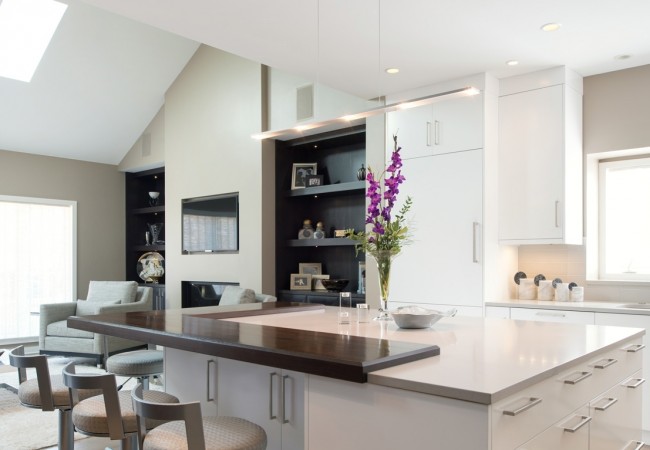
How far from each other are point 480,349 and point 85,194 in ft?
23.6

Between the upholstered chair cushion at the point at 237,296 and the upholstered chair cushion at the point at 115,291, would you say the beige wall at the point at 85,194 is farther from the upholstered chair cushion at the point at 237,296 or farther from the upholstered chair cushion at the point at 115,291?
the upholstered chair cushion at the point at 237,296

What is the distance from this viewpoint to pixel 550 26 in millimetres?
3533

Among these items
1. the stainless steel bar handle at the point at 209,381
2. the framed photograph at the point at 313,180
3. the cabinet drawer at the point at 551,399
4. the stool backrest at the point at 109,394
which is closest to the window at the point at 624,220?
the cabinet drawer at the point at 551,399

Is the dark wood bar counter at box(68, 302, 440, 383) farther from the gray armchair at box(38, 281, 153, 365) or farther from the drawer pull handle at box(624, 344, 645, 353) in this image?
the gray armchair at box(38, 281, 153, 365)

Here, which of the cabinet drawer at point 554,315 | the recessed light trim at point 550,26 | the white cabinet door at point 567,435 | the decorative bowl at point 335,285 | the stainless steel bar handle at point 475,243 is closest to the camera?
the white cabinet door at point 567,435

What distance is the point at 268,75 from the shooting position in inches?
240

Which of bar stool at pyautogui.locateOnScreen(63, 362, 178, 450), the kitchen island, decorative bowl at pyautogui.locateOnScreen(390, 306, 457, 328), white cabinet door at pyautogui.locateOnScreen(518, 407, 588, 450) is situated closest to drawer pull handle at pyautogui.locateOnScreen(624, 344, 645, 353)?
the kitchen island

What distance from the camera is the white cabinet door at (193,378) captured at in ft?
8.09

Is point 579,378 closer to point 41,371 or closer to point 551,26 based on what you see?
point 41,371

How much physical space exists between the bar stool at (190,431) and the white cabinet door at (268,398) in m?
0.23

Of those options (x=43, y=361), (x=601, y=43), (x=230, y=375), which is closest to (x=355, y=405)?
(x=230, y=375)

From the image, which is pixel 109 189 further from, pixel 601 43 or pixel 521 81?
pixel 601 43

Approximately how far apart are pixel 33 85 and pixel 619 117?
6.01 meters

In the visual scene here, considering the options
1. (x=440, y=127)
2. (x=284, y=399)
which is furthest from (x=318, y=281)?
(x=284, y=399)
